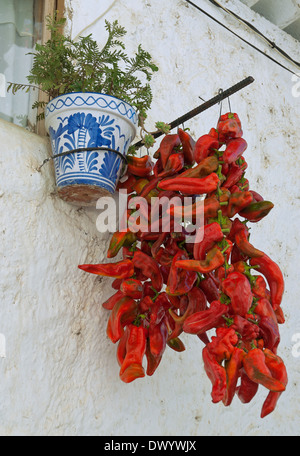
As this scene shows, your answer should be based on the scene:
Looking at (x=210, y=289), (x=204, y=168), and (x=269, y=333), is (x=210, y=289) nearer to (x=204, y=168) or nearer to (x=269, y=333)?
(x=269, y=333)

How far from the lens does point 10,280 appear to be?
1.20 m

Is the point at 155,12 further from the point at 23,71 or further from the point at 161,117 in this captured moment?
the point at 23,71

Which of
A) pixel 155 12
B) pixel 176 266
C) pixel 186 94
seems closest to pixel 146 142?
pixel 176 266

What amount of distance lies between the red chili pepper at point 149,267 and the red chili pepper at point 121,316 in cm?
7

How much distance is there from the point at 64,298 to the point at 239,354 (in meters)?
0.48

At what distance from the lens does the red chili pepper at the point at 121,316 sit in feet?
3.89

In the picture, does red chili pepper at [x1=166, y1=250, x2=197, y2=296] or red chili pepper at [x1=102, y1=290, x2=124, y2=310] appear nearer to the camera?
red chili pepper at [x1=166, y1=250, x2=197, y2=296]

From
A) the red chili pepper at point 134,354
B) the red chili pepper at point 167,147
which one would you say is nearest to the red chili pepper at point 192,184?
the red chili pepper at point 167,147

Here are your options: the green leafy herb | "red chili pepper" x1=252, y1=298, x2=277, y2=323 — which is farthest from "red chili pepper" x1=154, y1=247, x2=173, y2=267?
the green leafy herb

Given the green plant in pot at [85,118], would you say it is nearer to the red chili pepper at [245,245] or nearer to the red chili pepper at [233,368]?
the red chili pepper at [245,245]

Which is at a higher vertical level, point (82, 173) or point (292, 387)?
point (82, 173)

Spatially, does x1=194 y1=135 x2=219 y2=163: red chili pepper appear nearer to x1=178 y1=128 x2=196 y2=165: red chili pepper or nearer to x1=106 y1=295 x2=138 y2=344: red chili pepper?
x1=178 y1=128 x2=196 y2=165: red chili pepper

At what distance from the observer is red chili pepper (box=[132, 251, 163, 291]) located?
1211mm
